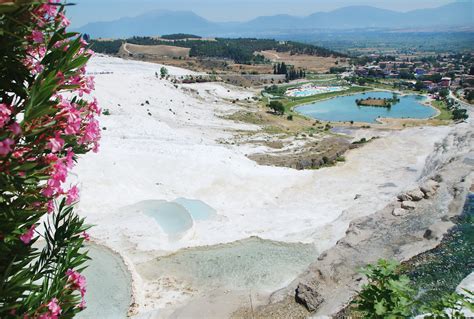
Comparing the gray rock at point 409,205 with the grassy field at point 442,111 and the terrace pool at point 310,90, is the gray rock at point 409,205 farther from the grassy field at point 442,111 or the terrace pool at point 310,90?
the terrace pool at point 310,90

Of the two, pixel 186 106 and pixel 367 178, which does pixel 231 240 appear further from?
pixel 186 106

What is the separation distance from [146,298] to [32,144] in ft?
36.0

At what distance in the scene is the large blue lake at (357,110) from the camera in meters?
80.3

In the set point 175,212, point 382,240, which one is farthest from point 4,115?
point 175,212

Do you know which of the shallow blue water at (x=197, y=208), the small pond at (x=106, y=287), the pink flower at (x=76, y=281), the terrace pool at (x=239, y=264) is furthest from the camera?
the shallow blue water at (x=197, y=208)

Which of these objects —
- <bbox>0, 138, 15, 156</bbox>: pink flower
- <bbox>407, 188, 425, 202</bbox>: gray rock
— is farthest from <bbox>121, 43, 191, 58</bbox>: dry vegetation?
<bbox>0, 138, 15, 156</bbox>: pink flower

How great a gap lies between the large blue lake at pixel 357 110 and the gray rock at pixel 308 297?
66282mm

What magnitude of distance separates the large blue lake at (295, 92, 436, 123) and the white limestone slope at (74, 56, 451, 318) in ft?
138

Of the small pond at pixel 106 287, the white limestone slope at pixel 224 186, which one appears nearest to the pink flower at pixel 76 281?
the small pond at pixel 106 287

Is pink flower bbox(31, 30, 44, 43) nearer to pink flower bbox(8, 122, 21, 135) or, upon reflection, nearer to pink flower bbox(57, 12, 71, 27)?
pink flower bbox(57, 12, 71, 27)

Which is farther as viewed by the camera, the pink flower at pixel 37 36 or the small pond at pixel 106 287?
the small pond at pixel 106 287

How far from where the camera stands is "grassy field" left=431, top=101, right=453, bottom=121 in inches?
3005

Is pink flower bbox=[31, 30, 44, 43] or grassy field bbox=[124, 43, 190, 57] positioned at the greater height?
grassy field bbox=[124, 43, 190, 57]

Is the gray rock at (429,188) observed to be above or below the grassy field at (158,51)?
below
